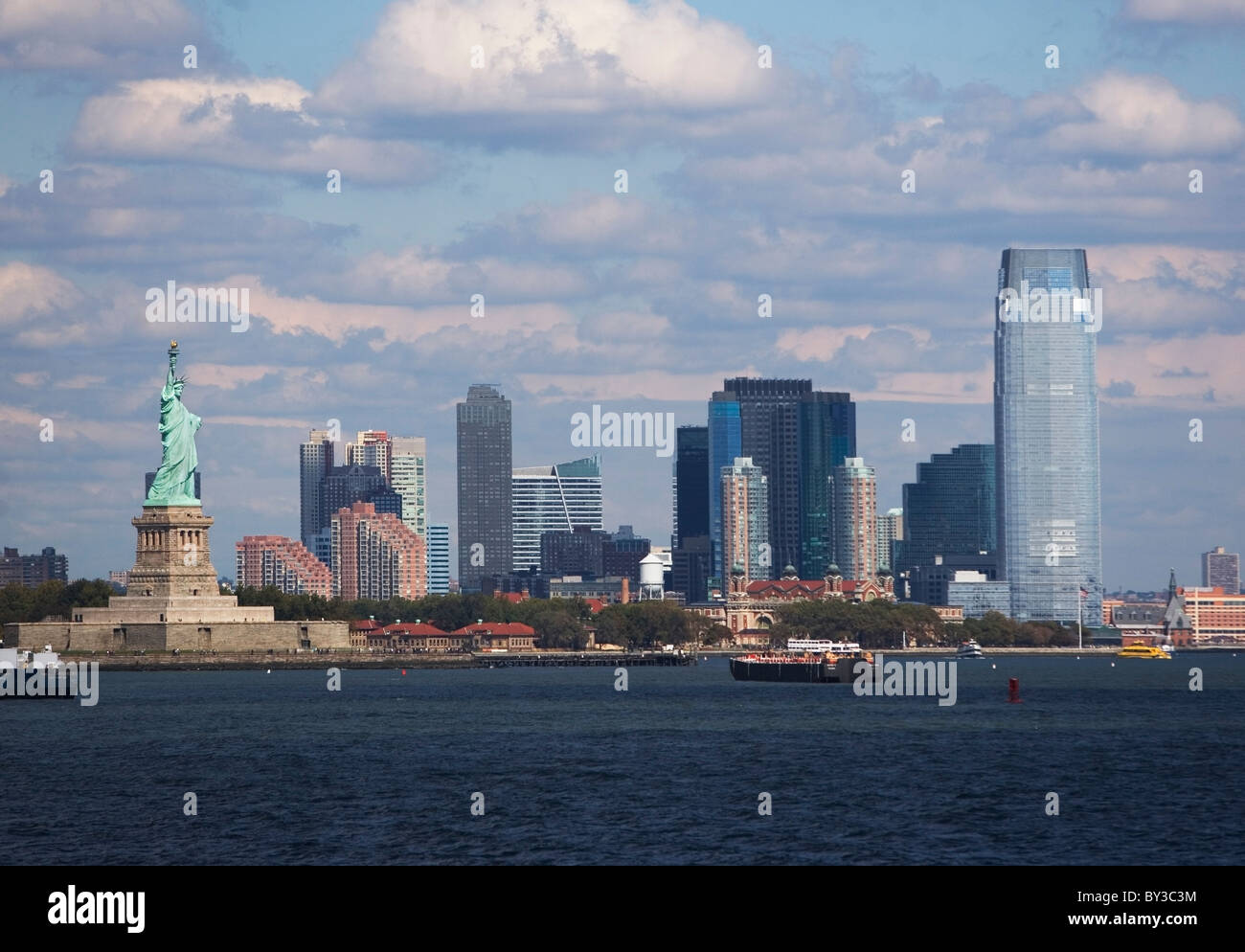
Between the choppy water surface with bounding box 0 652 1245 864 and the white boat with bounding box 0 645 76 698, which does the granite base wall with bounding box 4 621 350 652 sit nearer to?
the white boat with bounding box 0 645 76 698

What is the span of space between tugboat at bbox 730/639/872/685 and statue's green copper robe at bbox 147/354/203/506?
49102mm

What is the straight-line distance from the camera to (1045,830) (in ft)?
173

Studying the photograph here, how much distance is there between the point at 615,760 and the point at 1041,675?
121 m

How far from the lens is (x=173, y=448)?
173 metres

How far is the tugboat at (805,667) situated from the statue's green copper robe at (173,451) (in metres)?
49.1

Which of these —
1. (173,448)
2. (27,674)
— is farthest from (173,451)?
(27,674)

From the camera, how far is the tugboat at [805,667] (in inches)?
6560

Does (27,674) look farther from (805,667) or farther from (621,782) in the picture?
→ (621,782)

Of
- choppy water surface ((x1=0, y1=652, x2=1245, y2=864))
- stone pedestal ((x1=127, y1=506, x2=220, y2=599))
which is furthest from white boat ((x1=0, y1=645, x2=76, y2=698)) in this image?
stone pedestal ((x1=127, y1=506, x2=220, y2=599))

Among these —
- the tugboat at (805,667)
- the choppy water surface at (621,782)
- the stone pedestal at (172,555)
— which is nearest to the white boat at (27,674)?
the choppy water surface at (621,782)

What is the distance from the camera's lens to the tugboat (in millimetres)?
166625

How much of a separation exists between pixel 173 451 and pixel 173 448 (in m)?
0.24
